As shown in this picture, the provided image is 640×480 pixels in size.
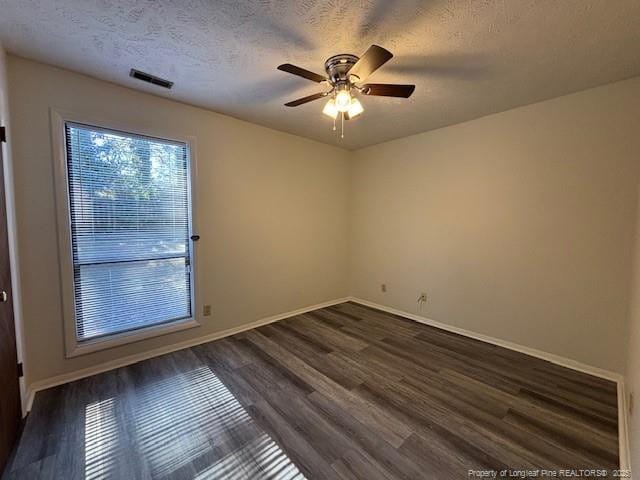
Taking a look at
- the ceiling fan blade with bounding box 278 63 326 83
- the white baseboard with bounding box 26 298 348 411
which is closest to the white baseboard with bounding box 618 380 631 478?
the ceiling fan blade with bounding box 278 63 326 83

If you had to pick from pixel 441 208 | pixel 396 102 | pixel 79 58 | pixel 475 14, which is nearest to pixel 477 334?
pixel 441 208

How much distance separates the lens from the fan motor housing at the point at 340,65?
1835mm

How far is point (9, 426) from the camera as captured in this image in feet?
5.04

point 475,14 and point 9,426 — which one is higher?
point 475,14

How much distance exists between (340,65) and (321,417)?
244 centimetres

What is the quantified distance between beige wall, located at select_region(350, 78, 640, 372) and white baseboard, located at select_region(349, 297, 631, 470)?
0.19 ft

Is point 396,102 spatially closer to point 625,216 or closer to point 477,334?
point 625,216

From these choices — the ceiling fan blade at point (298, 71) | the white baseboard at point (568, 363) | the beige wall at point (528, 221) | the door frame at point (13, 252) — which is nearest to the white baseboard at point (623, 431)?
the white baseboard at point (568, 363)

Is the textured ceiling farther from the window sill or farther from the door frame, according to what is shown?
the window sill

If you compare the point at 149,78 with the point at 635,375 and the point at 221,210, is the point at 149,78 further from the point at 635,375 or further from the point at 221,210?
the point at 635,375

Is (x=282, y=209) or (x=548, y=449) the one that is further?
(x=282, y=209)

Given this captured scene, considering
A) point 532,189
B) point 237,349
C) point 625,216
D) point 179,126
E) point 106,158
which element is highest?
point 179,126

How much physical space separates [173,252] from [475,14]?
3.05 m

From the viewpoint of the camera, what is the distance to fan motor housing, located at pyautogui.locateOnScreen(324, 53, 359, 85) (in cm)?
183
